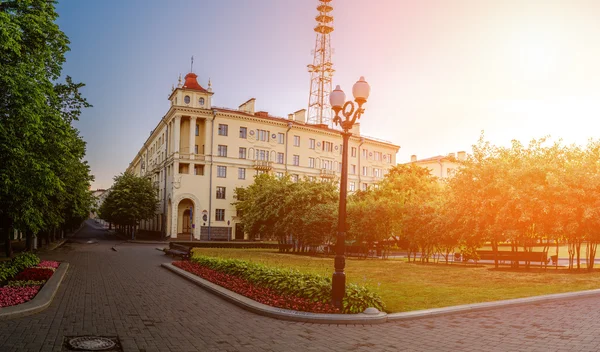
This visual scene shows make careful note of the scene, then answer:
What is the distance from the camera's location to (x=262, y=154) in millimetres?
65875

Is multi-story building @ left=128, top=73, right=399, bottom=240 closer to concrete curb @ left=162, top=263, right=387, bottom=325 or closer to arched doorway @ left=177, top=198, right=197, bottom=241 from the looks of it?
arched doorway @ left=177, top=198, right=197, bottom=241

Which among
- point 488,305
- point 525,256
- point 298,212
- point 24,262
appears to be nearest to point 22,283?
point 24,262

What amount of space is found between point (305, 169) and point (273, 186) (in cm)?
2927

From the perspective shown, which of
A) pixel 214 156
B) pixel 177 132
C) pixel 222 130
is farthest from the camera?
pixel 222 130

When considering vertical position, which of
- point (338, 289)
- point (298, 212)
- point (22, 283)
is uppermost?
point (298, 212)

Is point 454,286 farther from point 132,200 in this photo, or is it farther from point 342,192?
point 132,200

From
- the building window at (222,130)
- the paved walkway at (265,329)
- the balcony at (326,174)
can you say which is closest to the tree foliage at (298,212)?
the building window at (222,130)

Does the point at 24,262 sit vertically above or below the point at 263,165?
below

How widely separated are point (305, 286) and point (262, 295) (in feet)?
4.06

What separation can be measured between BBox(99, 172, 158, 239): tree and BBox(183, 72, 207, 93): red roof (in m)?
14.6

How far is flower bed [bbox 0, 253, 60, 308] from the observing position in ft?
37.1

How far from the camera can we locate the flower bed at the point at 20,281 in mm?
11297

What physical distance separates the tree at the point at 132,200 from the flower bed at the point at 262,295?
46148 mm

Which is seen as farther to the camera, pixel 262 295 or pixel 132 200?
pixel 132 200
